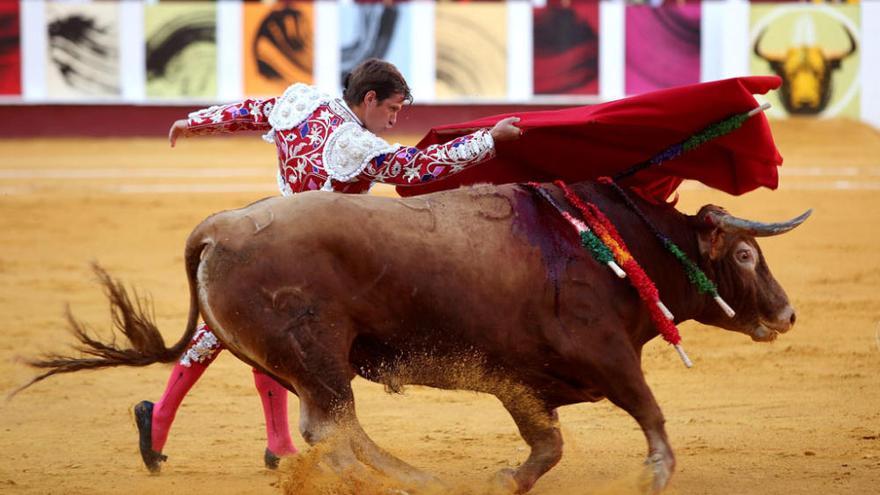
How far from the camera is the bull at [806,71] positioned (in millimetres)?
15391

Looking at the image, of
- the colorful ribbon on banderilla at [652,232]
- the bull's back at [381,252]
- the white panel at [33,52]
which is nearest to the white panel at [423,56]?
the white panel at [33,52]

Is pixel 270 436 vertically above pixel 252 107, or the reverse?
pixel 252 107

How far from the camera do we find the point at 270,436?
4.79 metres

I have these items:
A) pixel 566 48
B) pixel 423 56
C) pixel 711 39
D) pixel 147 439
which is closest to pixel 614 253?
pixel 147 439

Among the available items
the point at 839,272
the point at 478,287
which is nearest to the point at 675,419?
the point at 478,287

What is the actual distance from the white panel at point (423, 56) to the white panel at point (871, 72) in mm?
4903

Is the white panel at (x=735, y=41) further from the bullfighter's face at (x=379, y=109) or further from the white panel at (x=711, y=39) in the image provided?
the bullfighter's face at (x=379, y=109)

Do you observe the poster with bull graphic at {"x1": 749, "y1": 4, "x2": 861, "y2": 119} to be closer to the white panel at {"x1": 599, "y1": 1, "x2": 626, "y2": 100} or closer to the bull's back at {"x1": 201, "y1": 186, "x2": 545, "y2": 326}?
the white panel at {"x1": 599, "y1": 1, "x2": 626, "y2": 100}

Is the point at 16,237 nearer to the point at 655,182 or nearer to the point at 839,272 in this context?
Result: the point at 839,272

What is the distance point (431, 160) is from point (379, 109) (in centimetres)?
30

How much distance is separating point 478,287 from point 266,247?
63cm

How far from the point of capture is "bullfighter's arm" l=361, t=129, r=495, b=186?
13.3 feet

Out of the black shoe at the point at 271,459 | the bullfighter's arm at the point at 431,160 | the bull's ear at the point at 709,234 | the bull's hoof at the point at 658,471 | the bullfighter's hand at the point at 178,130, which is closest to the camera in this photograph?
the bull's hoof at the point at 658,471

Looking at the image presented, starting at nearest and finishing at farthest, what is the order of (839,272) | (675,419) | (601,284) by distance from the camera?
(601,284) < (675,419) < (839,272)
